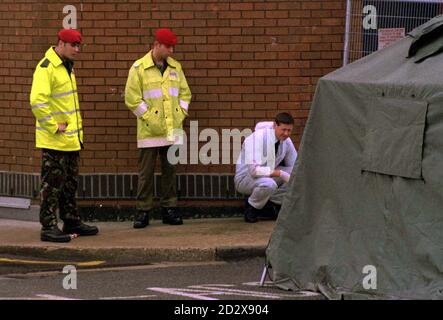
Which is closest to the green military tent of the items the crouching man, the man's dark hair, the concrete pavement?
the concrete pavement

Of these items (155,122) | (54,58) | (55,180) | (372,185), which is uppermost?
(54,58)

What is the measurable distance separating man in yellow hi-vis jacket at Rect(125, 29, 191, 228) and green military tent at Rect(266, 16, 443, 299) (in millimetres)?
3083

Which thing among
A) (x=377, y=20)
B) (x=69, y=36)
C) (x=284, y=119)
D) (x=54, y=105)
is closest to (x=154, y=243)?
(x=54, y=105)

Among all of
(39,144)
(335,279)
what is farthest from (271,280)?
(39,144)

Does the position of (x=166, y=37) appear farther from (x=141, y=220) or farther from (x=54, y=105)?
(x=141, y=220)

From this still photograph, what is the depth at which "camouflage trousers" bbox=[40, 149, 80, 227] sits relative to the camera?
10.1 m

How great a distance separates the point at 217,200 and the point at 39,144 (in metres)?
2.37

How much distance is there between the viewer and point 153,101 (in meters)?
10.9

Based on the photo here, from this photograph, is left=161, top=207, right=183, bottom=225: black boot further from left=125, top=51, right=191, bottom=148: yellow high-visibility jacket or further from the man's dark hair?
the man's dark hair

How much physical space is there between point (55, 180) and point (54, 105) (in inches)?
29.0

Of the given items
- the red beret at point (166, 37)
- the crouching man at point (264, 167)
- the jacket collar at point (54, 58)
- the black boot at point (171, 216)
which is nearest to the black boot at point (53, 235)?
the black boot at point (171, 216)

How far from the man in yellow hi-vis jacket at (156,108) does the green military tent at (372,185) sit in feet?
10.1

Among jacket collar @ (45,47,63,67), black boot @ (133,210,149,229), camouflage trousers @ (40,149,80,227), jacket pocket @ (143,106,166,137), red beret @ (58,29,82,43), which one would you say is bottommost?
black boot @ (133,210,149,229)

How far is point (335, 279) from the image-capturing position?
25.2 feet
